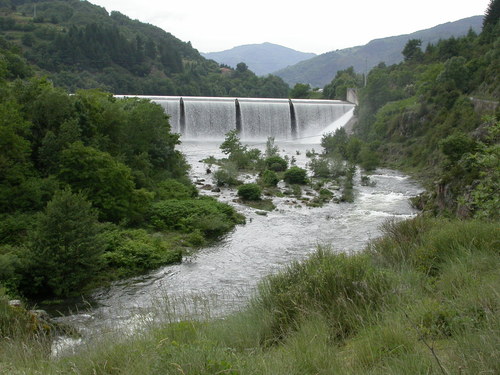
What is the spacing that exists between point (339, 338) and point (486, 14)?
66284 mm

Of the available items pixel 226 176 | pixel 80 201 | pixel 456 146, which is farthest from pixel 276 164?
pixel 80 201

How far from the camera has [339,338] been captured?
539 cm

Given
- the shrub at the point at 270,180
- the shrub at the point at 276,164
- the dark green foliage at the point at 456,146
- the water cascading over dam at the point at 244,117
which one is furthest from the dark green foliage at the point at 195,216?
the water cascading over dam at the point at 244,117

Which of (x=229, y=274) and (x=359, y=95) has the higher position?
(x=359, y=95)

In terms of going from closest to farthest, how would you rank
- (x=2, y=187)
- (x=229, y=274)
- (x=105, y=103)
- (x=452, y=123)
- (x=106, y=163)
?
1. (x=229, y=274)
2. (x=2, y=187)
3. (x=106, y=163)
4. (x=105, y=103)
5. (x=452, y=123)

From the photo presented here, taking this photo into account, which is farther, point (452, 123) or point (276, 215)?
point (452, 123)

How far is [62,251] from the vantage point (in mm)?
14445

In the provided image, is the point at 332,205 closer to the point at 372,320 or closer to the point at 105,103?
the point at 105,103

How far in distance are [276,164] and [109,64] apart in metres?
62.3

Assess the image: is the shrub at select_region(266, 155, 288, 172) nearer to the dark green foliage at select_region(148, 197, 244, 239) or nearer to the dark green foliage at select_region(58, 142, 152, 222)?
the dark green foliage at select_region(148, 197, 244, 239)

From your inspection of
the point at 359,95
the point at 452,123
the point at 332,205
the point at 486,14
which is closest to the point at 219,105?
the point at 359,95

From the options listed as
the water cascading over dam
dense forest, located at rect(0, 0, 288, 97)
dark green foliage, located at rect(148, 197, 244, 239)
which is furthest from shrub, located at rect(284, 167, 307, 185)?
dense forest, located at rect(0, 0, 288, 97)

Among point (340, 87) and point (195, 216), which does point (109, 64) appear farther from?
point (195, 216)

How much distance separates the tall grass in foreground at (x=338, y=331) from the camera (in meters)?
3.79
